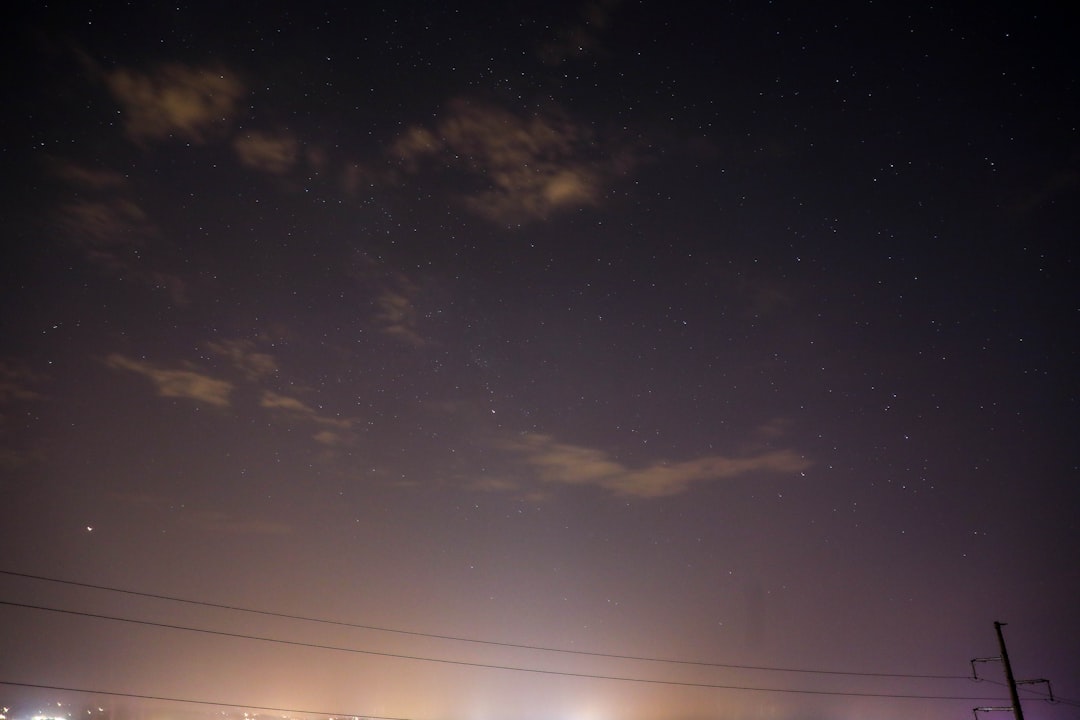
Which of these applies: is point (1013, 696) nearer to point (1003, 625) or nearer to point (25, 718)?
point (1003, 625)

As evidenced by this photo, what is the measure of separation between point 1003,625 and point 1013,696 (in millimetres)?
2994

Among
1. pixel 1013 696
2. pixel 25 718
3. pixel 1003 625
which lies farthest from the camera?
pixel 25 718

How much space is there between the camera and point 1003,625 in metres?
26.0

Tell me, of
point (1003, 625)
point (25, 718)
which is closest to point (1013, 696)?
point (1003, 625)

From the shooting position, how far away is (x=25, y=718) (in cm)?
16225

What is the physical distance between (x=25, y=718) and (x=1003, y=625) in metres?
217

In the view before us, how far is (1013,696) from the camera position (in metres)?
23.8

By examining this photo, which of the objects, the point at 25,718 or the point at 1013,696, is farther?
the point at 25,718

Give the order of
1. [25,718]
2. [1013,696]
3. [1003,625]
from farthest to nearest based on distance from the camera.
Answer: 1. [25,718]
2. [1003,625]
3. [1013,696]

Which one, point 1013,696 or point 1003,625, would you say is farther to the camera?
point 1003,625

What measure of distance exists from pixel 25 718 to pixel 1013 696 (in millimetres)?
217078

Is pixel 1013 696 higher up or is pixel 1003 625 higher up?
pixel 1003 625

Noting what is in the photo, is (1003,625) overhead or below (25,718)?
overhead
